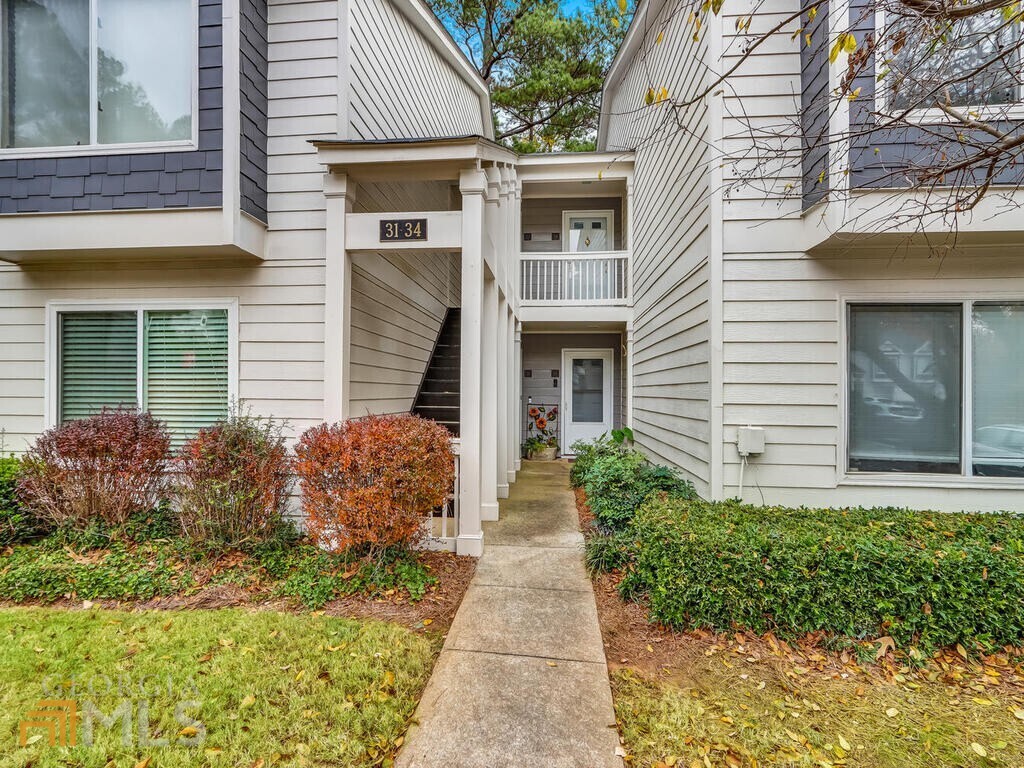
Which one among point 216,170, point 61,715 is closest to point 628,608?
point 61,715

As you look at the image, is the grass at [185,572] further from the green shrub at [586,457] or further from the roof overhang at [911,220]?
the roof overhang at [911,220]

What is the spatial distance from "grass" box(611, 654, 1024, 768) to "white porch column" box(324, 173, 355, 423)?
3.14m

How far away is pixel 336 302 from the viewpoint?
13.8ft

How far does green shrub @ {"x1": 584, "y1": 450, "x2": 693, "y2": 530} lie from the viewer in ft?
14.2

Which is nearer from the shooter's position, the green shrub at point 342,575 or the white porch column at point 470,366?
the green shrub at point 342,575

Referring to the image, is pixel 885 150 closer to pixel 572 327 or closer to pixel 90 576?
pixel 572 327

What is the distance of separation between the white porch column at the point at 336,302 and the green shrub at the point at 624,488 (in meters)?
2.70

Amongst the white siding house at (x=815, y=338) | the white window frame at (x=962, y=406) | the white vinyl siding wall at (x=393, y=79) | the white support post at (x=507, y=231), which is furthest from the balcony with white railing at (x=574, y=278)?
the white window frame at (x=962, y=406)

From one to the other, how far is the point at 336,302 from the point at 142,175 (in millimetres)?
2204

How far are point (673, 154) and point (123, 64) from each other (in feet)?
18.8

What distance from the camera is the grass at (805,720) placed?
2.12 meters

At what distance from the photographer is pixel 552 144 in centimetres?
1357

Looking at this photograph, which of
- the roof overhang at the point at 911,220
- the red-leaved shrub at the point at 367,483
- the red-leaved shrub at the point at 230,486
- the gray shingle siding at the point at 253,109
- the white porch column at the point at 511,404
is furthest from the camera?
the white porch column at the point at 511,404

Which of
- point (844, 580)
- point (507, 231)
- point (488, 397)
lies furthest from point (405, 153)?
point (844, 580)
